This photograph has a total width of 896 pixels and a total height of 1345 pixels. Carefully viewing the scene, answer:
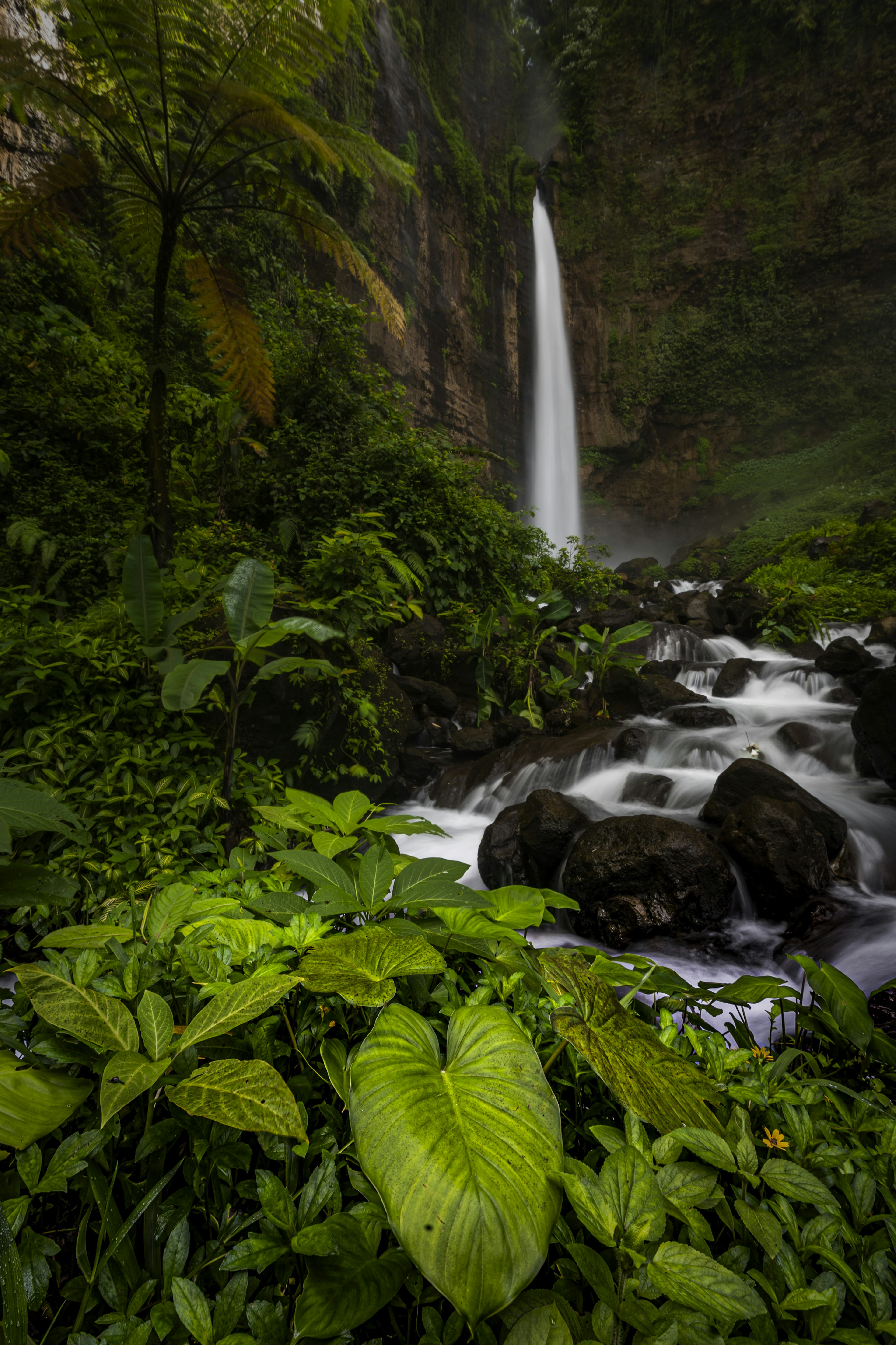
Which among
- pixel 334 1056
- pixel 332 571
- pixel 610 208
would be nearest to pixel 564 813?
pixel 332 571

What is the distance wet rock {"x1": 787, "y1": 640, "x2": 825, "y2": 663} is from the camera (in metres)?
8.84

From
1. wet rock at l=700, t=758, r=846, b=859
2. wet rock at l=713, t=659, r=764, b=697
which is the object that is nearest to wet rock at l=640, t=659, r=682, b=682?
wet rock at l=713, t=659, r=764, b=697

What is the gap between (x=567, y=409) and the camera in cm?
2500

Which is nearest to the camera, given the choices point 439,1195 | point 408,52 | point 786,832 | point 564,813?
point 439,1195

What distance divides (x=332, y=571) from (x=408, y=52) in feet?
70.7

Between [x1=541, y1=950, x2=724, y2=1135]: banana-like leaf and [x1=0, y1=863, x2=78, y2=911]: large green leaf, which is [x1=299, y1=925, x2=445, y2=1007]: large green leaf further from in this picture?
[x1=0, y1=863, x2=78, y2=911]: large green leaf

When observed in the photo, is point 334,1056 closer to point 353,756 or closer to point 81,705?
point 81,705

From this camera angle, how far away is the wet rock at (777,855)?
11.4 feet

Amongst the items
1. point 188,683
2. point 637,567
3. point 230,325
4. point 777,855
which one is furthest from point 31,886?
point 637,567

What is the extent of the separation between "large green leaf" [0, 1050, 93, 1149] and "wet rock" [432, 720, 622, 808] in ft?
16.0

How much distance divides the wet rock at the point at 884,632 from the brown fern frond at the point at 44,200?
11.2 metres

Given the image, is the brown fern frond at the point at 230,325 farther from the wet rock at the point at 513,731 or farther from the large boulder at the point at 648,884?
the large boulder at the point at 648,884

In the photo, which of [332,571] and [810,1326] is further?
[332,571]

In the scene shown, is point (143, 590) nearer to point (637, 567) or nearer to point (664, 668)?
point (664, 668)
